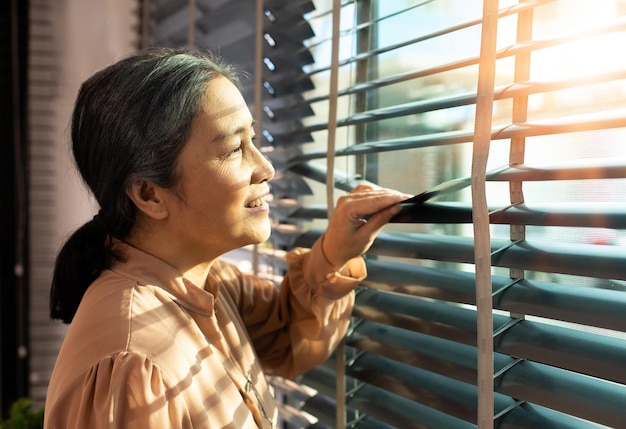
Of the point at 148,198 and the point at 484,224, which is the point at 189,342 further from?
the point at 484,224

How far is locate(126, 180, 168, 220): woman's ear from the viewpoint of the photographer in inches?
39.0

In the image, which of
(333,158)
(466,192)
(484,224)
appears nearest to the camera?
(484,224)

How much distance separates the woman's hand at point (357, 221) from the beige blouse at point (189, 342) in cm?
4

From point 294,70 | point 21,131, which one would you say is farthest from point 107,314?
point 21,131

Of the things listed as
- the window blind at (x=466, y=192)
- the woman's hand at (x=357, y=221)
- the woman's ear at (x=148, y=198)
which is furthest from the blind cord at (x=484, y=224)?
the woman's ear at (x=148, y=198)

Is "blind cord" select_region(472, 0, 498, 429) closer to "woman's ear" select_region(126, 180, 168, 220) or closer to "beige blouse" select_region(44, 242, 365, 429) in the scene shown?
"beige blouse" select_region(44, 242, 365, 429)

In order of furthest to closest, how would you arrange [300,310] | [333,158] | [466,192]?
[300,310]
[333,158]
[466,192]

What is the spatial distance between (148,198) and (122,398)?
0.98 feet

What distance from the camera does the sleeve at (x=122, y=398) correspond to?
2.70ft

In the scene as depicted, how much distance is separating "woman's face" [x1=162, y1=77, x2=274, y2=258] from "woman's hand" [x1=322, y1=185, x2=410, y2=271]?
0.10 m

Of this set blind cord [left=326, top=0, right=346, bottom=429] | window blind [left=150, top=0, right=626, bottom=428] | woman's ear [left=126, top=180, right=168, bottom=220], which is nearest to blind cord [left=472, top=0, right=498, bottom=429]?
window blind [left=150, top=0, right=626, bottom=428]

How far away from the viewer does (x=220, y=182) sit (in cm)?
96

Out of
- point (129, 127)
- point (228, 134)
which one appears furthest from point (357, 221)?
point (129, 127)

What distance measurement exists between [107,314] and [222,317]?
22cm
